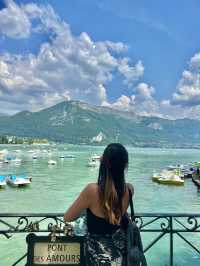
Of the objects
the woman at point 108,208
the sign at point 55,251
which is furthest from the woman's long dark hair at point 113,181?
the sign at point 55,251

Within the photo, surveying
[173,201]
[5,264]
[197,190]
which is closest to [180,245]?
[5,264]

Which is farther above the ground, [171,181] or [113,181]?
[113,181]

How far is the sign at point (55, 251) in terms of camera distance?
11.3 feet

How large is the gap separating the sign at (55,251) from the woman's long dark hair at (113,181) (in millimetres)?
507

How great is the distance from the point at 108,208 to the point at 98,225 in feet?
0.67

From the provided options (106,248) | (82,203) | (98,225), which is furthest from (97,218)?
(106,248)

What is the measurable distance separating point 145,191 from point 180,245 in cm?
2697

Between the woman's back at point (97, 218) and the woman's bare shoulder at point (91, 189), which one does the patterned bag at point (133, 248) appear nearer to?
the woman's back at point (97, 218)

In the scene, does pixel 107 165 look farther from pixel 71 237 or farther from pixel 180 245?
pixel 180 245

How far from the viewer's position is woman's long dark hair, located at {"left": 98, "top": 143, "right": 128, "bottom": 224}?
3.19m

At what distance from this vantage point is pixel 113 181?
3.23m

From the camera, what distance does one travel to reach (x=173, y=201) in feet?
130

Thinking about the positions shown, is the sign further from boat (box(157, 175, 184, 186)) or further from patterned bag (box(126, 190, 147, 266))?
boat (box(157, 175, 184, 186))

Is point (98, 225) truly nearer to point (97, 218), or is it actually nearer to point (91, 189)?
point (97, 218)
